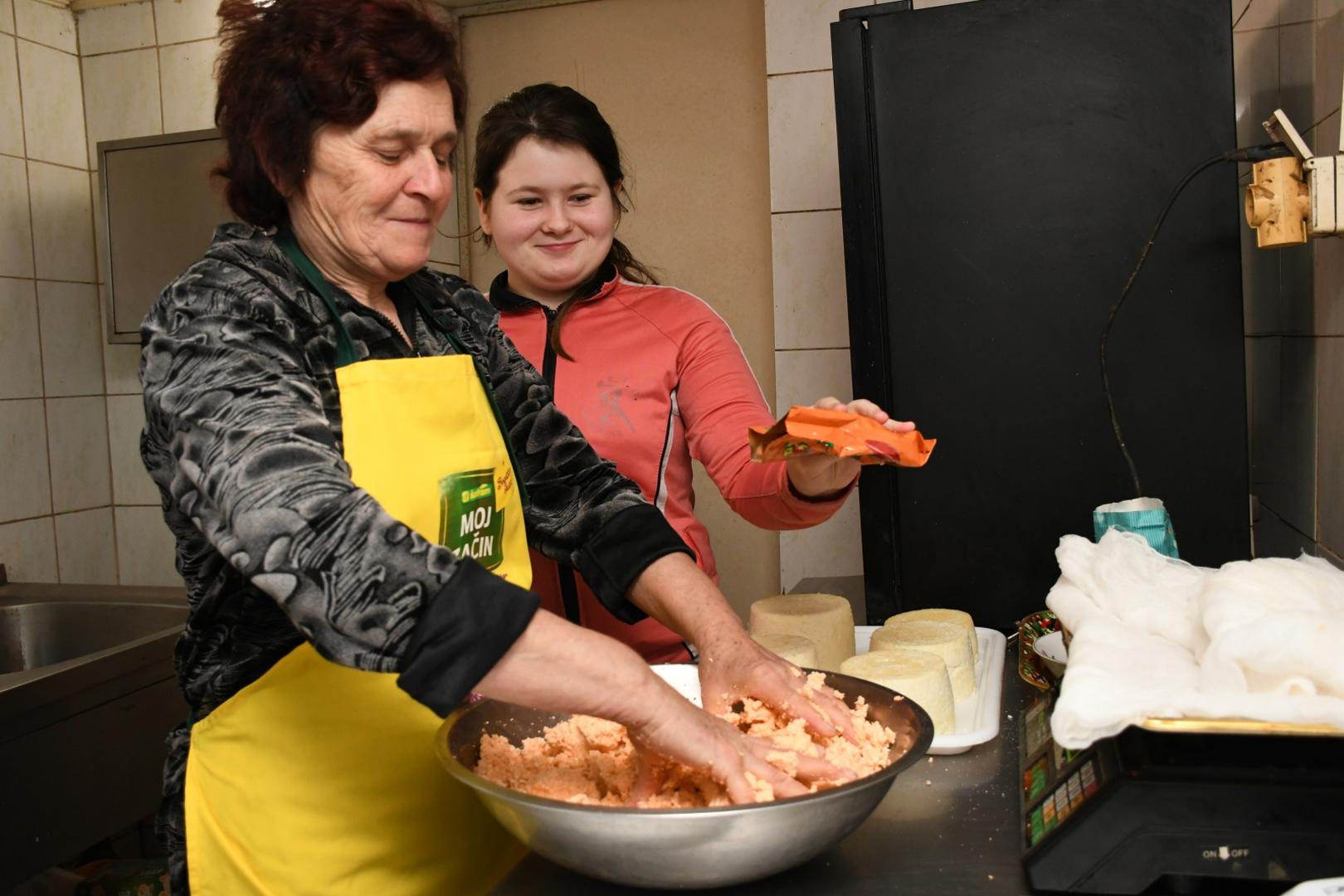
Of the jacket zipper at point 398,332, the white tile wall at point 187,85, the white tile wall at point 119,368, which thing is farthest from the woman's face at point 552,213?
the white tile wall at point 119,368

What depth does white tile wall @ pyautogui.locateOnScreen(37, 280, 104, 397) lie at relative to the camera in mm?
2752

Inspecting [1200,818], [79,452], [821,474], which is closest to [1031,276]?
[821,474]

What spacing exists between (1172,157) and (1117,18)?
0.23 metres

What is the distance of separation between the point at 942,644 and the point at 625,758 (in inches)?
19.5

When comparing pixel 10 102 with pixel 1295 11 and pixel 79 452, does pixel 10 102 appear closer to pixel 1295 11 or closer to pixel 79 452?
pixel 79 452

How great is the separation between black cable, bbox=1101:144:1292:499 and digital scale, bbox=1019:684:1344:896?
86cm

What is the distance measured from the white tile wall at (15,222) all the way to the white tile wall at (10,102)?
35 mm

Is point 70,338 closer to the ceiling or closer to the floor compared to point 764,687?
closer to the ceiling

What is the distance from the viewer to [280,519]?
2.72 ft

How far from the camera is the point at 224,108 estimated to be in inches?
45.1

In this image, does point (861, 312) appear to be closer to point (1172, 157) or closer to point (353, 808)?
point (1172, 157)

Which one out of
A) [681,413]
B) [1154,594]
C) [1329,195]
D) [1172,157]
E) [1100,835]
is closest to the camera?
[1100,835]

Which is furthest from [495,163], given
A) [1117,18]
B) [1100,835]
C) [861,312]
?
[1100,835]

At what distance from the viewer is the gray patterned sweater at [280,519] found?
2.69 feet
